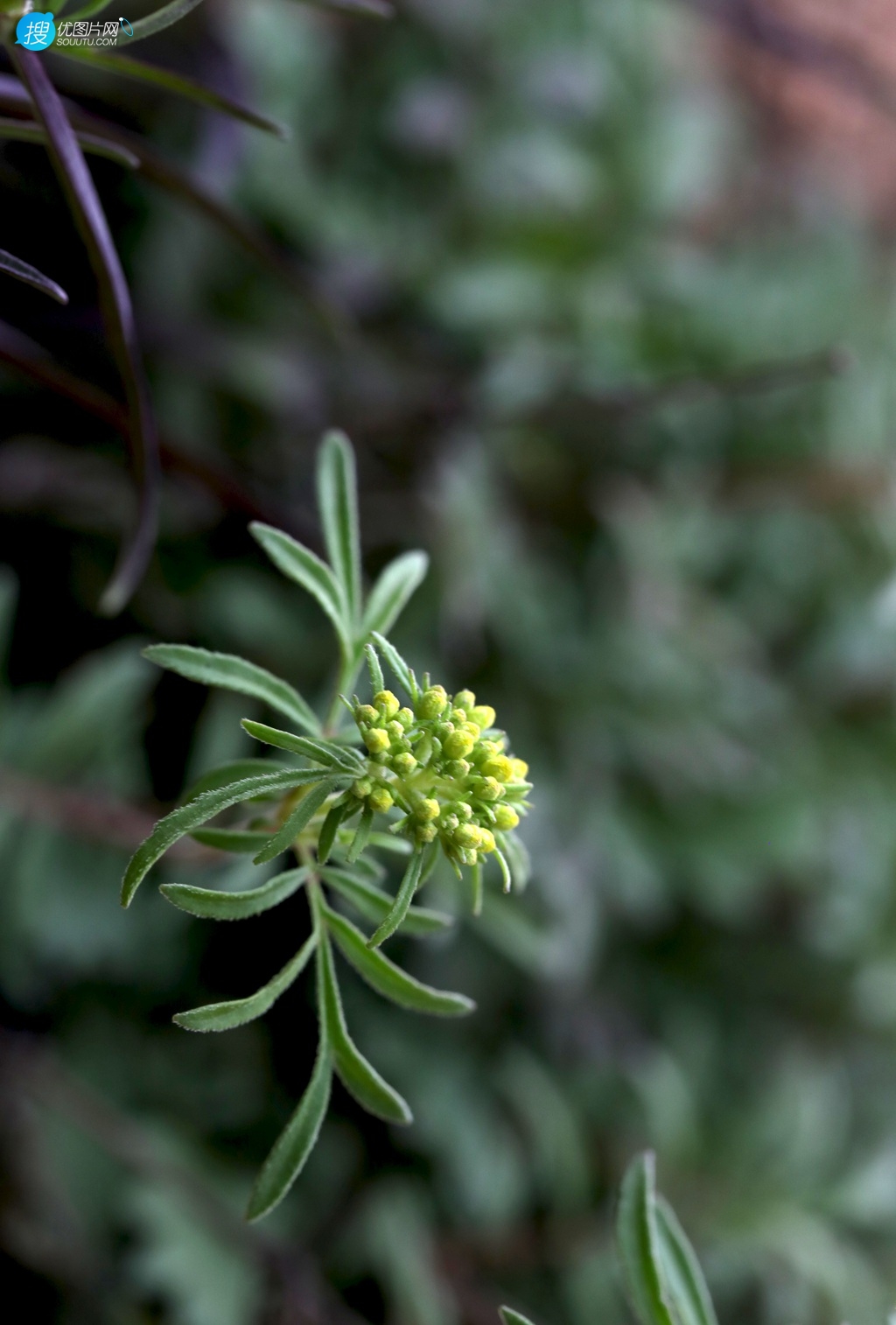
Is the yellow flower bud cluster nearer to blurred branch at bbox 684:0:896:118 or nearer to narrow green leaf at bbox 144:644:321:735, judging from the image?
narrow green leaf at bbox 144:644:321:735

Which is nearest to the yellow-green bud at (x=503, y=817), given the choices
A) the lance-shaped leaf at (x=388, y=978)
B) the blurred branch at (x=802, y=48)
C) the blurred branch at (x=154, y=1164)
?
the lance-shaped leaf at (x=388, y=978)

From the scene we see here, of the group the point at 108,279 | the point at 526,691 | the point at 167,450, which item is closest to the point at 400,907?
the point at 108,279

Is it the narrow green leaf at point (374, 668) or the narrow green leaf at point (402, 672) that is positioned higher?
the narrow green leaf at point (402, 672)

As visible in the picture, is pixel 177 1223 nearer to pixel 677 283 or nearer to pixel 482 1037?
pixel 482 1037

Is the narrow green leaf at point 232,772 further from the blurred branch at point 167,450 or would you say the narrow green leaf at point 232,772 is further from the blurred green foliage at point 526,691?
the blurred green foliage at point 526,691

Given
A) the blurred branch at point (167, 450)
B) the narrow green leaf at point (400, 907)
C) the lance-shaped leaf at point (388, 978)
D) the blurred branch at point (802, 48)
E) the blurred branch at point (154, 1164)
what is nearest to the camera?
the narrow green leaf at point (400, 907)

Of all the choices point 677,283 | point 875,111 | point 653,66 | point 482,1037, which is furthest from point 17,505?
point 875,111
